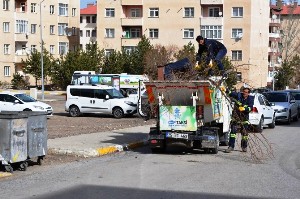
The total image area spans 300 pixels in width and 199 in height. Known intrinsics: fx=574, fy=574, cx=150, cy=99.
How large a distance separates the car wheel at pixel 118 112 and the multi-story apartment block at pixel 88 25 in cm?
6234

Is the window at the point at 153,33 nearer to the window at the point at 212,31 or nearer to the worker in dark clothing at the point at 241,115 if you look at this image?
the window at the point at 212,31

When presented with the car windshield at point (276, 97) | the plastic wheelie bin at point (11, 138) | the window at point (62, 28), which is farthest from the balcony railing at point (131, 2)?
the plastic wheelie bin at point (11, 138)

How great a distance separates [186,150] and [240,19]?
61.5 meters

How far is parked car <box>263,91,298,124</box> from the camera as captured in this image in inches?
1137

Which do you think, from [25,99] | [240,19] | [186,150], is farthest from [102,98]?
[240,19]

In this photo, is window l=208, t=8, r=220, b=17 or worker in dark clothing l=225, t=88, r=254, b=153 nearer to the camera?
worker in dark clothing l=225, t=88, r=254, b=153

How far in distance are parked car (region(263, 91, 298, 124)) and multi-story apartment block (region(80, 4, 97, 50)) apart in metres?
64.6

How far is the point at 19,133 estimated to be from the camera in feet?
40.2

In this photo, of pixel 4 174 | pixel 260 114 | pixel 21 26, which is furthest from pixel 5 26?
pixel 4 174

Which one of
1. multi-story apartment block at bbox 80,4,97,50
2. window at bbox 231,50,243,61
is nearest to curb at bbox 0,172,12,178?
window at bbox 231,50,243,61

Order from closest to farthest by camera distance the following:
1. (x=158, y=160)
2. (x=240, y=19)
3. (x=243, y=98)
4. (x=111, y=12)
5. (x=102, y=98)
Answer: (x=158, y=160) < (x=243, y=98) < (x=102, y=98) < (x=240, y=19) < (x=111, y=12)

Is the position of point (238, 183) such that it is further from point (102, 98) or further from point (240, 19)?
point (240, 19)

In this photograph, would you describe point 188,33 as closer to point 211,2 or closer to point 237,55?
point 211,2

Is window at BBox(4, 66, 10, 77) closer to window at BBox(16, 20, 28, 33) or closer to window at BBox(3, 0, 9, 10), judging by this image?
window at BBox(16, 20, 28, 33)
